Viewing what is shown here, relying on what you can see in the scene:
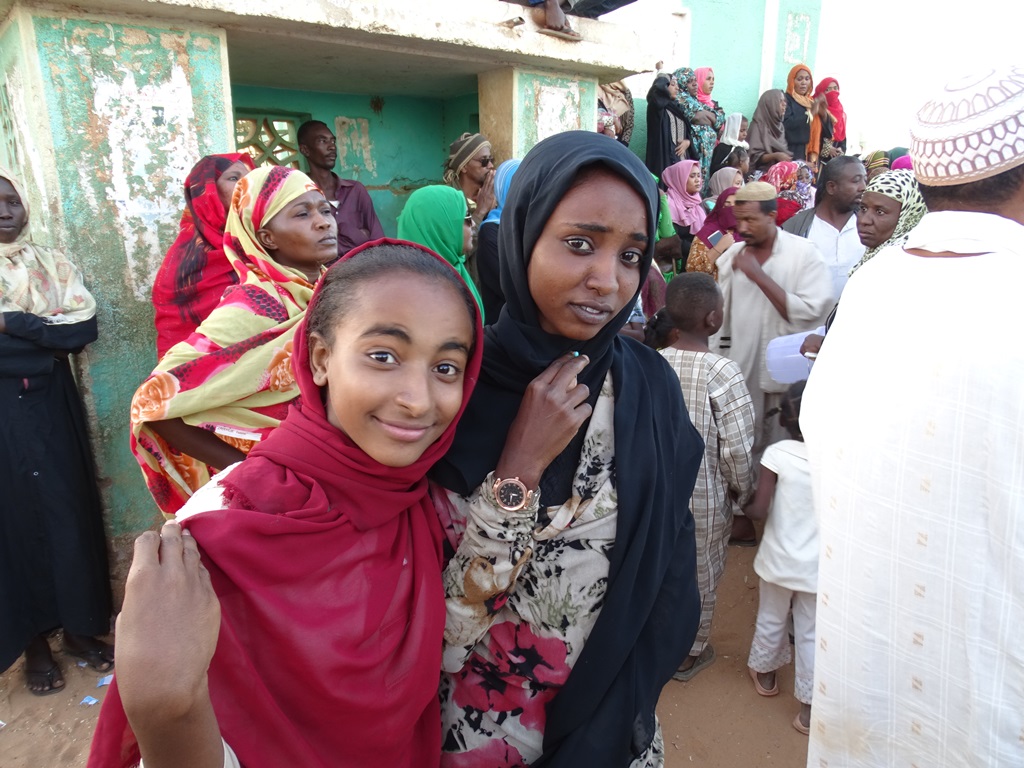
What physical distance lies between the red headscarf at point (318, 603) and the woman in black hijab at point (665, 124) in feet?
22.1

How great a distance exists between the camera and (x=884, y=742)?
1.52 metres

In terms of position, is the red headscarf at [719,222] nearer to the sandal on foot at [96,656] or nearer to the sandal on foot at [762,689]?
the sandal on foot at [762,689]

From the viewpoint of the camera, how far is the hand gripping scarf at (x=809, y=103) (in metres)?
9.33

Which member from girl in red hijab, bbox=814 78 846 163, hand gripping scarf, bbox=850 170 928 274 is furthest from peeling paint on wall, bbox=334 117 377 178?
girl in red hijab, bbox=814 78 846 163

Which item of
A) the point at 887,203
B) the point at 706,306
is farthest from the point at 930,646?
the point at 887,203

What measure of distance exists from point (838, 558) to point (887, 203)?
8.63 feet

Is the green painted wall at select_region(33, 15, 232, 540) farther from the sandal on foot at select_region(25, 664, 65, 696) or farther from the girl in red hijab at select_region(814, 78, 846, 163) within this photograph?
the girl in red hijab at select_region(814, 78, 846, 163)

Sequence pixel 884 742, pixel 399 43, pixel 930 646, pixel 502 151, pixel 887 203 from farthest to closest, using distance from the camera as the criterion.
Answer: pixel 502 151 → pixel 399 43 → pixel 887 203 → pixel 884 742 → pixel 930 646

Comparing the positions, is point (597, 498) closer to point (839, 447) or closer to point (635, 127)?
point (839, 447)

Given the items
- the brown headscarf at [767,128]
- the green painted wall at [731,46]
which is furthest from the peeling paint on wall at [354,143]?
the brown headscarf at [767,128]

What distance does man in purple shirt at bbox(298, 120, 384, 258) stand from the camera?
15.6ft

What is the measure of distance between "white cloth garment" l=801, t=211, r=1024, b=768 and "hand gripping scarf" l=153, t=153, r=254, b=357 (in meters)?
2.31

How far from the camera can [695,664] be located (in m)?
3.22

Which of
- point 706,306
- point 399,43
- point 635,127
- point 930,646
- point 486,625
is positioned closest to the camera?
point 486,625
